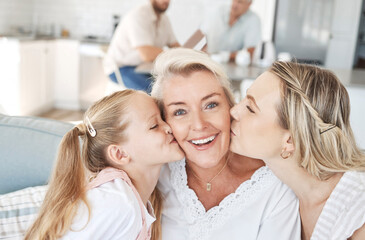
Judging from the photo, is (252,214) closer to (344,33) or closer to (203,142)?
(203,142)

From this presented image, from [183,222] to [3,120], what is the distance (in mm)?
833

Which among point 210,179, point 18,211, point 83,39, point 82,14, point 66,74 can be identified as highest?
point 82,14

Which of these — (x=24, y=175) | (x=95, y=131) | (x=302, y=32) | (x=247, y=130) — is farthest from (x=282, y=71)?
(x=302, y=32)

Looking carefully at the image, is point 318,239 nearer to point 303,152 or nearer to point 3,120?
point 303,152

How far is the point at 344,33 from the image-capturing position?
6.39m

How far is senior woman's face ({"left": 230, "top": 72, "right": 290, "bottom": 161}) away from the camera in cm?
125

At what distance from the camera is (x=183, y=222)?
1.44 meters

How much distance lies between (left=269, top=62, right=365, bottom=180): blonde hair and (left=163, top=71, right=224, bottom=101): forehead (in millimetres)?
256

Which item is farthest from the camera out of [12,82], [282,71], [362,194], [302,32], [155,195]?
[302,32]

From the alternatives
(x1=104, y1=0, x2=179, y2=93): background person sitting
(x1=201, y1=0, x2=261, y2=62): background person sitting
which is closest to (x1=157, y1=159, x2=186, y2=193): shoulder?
(x1=104, y1=0, x2=179, y2=93): background person sitting

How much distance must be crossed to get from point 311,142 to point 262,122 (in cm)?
16

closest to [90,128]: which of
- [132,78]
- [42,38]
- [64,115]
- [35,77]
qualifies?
[132,78]

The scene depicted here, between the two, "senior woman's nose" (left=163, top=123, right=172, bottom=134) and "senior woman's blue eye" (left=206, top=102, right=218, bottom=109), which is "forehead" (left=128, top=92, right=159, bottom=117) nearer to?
"senior woman's nose" (left=163, top=123, right=172, bottom=134)

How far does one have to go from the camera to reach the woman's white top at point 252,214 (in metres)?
1.33
